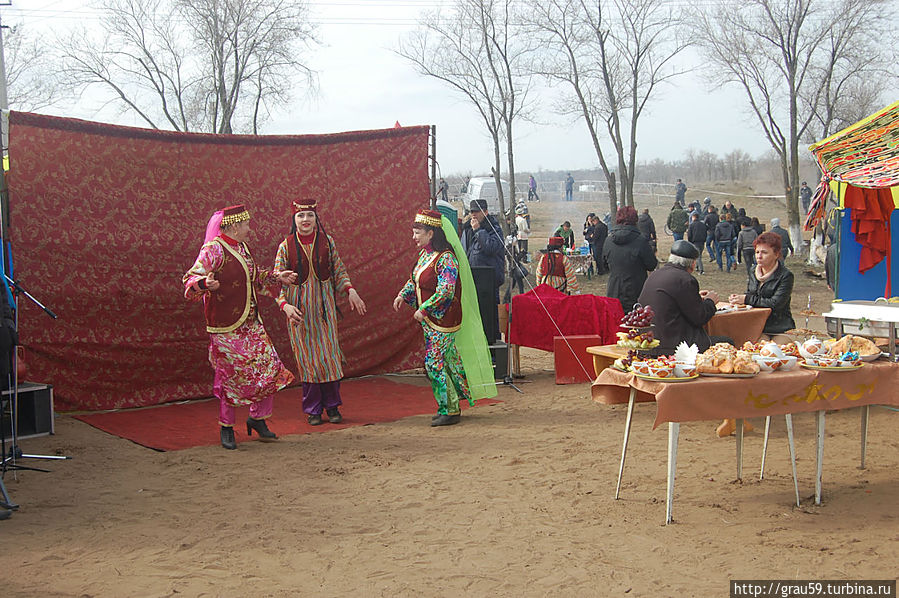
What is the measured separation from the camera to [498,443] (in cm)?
588

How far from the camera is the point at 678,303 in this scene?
5.43 meters

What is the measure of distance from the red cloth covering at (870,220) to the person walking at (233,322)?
5389 mm

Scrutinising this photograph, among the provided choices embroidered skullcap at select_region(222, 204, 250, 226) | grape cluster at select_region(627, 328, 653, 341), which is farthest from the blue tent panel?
embroidered skullcap at select_region(222, 204, 250, 226)

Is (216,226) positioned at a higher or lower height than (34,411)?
higher

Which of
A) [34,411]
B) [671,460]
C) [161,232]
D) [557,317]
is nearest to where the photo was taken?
[671,460]

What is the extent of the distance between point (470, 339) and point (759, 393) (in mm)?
2773

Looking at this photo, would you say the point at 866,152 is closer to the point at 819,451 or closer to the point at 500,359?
the point at 819,451

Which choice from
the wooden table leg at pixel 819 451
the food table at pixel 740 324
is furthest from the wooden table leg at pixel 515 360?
the wooden table leg at pixel 819 451

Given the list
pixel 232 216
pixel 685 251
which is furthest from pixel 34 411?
pixel 685 251

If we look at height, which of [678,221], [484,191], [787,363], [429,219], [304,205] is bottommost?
[787,363]

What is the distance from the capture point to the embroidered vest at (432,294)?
20.7ft

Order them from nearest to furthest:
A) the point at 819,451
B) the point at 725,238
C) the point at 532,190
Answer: the point at 819,451 → the point at 725,238 → the point at 532,190

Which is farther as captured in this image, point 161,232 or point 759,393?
point 161,232

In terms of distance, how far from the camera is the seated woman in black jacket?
630cm
